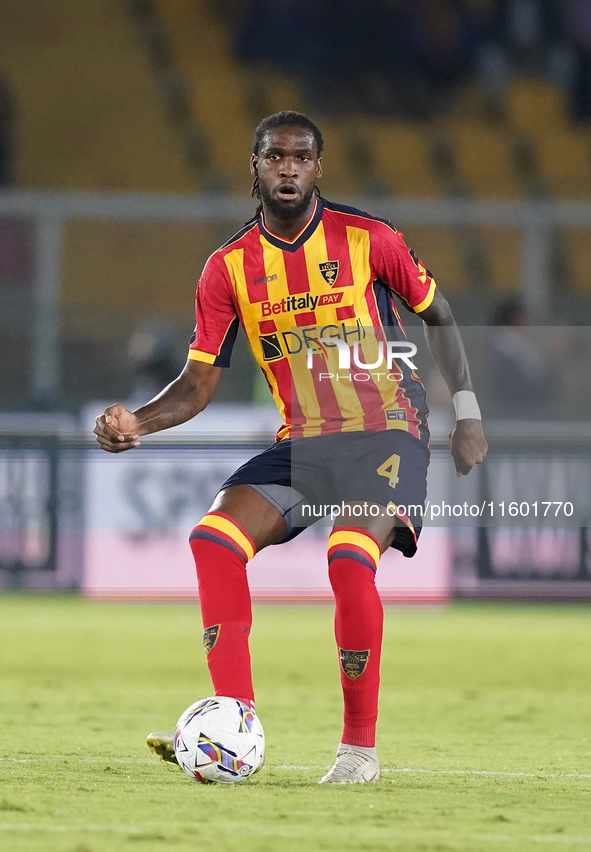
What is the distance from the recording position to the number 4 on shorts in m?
3.65

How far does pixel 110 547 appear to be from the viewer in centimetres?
804

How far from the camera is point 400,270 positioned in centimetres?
386

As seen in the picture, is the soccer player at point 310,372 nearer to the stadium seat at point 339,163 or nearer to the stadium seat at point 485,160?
the stadium seat at point 339,163

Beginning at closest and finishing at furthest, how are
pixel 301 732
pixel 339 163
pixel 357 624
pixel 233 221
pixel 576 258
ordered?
pixel 357 624 < pixel 301 732 < pixel 233 221 < pixel 576 258 < pixel 339 163

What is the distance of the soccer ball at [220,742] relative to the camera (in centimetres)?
336

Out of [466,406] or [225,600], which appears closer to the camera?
[225,600]

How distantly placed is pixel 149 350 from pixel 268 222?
4.72 meters

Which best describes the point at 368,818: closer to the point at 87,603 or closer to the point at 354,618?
the point at 354,618

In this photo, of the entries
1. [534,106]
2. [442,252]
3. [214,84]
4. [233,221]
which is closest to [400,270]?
[233,221]

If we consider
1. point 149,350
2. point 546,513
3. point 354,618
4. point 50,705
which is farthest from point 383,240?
point 149,350

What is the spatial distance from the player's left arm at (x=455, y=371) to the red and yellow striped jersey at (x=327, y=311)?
0.18ft

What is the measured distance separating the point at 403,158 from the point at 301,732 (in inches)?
404

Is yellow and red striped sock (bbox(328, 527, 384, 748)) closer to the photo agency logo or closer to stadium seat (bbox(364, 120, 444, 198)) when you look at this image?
the photo agency logo

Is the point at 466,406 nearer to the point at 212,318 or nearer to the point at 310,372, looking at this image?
the point at 310,372
